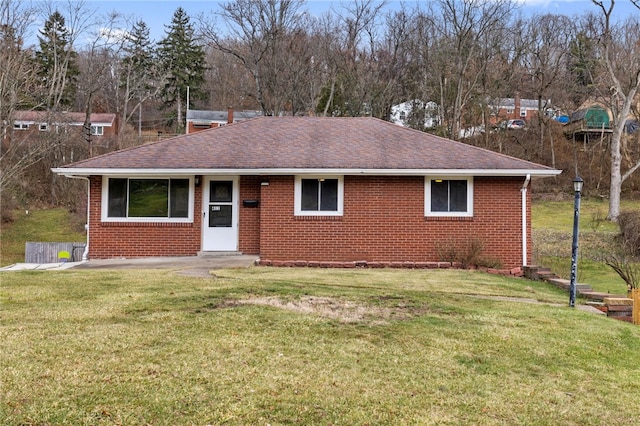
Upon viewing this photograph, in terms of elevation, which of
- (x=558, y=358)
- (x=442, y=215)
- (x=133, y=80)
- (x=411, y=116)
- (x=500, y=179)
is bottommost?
(x=558, y=358)

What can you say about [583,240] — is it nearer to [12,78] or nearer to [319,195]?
[319,195]

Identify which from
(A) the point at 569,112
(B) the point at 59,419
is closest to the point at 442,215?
(B) the point at 59,419

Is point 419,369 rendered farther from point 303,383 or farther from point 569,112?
point 569,112

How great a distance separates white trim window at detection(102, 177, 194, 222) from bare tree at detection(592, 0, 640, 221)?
24.0 meters

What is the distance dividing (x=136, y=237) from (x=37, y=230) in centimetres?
1667

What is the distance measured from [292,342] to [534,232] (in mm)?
22168

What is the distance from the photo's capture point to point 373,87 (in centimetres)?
4028

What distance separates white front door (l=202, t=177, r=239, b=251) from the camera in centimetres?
1509

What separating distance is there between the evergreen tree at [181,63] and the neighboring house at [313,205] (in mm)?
40116

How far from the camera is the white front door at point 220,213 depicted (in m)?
15.1

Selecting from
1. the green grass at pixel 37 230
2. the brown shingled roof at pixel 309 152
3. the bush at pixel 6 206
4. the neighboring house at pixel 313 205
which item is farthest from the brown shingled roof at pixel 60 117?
the neighboring house at pixel 313 205

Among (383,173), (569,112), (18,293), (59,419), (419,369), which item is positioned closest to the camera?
(59,419)

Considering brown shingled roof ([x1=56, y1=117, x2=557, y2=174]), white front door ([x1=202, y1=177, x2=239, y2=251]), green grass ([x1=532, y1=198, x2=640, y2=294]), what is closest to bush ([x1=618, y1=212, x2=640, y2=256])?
green grass ([x1=532, y1=198, x2=640, y2=294])

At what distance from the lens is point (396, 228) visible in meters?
14.7
